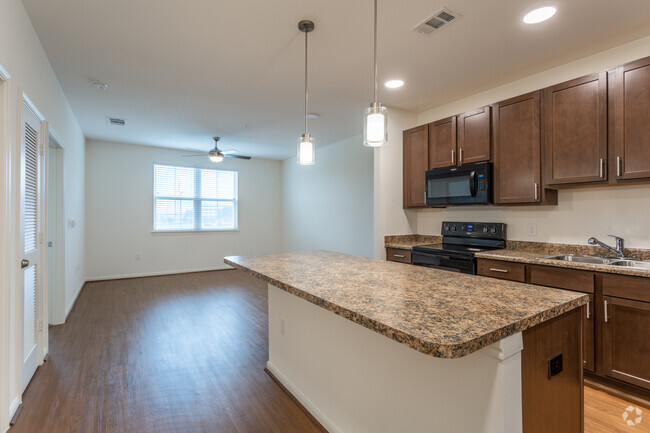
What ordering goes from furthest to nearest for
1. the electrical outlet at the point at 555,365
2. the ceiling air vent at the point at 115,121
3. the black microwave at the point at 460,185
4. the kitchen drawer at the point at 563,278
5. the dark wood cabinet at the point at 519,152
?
the ceiling air vent at the point at 115,121
the black microwave at the point at 460,185
the dark wood cabinet at the point at 519,152
the kitchen drawer at the point at 563,278
the electrical outlet at the point at 555,365

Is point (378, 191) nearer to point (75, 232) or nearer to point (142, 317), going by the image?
point (142, 317)

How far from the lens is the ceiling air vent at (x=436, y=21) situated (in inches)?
84.0

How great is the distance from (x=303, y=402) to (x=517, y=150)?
2728mm

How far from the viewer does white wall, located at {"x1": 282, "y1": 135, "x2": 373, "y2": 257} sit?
5215 millimetres

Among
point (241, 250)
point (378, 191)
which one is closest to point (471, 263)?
point (378, 191)

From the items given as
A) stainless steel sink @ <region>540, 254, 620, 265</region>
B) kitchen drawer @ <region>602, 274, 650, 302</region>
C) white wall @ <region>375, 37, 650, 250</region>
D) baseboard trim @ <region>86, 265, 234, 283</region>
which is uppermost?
white wall @ <region>375, 37, 650, 250</region>

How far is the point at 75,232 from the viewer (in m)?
4.41

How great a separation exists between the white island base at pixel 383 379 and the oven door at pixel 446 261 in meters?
1.71

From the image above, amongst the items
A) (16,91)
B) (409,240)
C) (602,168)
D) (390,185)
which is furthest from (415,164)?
(16,91)

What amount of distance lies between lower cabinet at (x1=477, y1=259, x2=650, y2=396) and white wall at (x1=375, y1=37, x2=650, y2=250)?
0.62 meters

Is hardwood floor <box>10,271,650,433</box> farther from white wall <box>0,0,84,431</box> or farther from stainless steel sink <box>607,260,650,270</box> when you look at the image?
stainless steel sink <box>607,260,650,270</box>

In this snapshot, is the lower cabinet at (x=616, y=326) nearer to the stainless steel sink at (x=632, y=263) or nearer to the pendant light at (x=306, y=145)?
the stainless steel sink at (x=632, y=263)

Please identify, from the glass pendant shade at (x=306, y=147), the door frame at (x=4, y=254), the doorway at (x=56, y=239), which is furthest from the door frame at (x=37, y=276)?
the glass pendant shade at (x=306, y=147)

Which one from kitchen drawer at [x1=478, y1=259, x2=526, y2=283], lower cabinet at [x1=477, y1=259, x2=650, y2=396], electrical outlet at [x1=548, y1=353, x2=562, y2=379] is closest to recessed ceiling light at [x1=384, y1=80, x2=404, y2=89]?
kitchen drawer at [x1=478, y1=259, x2=526, y2=283]
